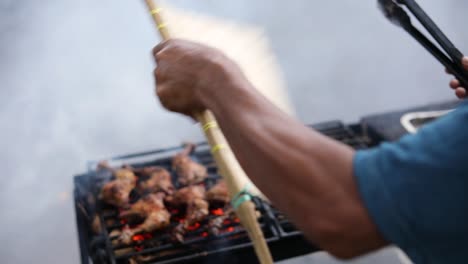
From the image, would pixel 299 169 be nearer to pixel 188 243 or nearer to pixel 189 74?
pixel 189 74

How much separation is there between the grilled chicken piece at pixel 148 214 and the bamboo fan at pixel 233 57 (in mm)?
1080

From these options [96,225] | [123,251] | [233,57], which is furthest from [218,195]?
[233,57]

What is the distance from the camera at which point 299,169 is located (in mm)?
1380

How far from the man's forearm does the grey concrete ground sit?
2.64m

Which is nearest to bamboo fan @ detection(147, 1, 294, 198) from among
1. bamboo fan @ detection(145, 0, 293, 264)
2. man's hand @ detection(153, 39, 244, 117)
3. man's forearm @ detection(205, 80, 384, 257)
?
bamboo fan @ detection(145, 0, 293, 264)

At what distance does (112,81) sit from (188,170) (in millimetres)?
1940

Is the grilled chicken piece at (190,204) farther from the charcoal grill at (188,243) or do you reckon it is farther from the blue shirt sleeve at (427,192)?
the blue shirt sleeve at (427,192)

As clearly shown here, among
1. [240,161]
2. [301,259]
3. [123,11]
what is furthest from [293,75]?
[240,161]

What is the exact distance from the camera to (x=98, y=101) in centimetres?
516

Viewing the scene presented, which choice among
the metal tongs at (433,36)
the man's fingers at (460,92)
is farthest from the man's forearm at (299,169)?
the man's fingers at (460,92)

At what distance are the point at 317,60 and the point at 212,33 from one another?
385 centimetres

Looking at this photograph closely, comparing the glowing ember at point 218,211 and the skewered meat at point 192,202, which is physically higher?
the skewered meat at point 192,202

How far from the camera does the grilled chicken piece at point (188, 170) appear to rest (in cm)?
373

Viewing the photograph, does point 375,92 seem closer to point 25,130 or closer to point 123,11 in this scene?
point 123,11
